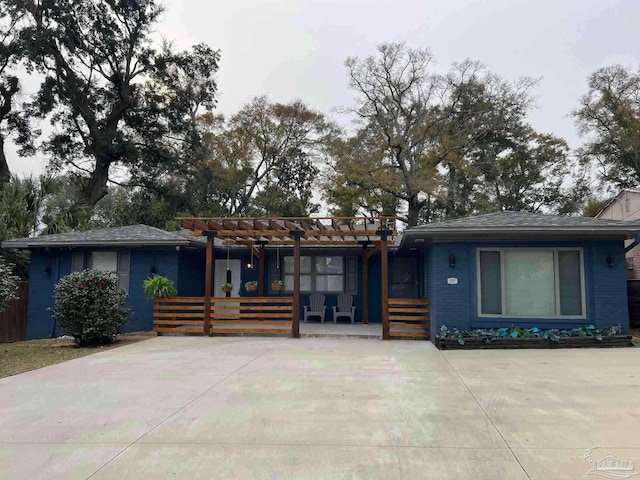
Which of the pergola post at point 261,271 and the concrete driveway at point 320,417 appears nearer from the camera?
the concrete driveway at point 320,417

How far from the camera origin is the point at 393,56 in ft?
73.8

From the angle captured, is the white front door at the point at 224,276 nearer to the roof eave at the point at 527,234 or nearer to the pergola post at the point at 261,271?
the pergola post at the point at 261,271

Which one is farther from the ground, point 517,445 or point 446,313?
point 446,313

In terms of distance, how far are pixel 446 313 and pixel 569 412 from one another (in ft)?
14.9

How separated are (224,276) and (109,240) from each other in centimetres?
362

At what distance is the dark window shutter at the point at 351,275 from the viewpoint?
13.1 meters

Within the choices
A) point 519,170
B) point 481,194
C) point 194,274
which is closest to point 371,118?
point 481,194

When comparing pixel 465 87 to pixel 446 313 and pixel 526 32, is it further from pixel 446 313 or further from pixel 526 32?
pixel 446 313

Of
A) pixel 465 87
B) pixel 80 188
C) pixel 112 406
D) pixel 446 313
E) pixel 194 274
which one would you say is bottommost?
pixel 112 406

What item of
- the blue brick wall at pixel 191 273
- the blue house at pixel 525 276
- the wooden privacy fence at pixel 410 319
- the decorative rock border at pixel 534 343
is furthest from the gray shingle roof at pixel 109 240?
the decorative rock border at pixel 534 343

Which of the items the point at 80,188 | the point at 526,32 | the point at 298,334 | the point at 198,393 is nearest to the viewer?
the point at 198,393

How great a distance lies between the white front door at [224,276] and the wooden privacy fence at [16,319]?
4823 millimetres

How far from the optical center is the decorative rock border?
328 inches

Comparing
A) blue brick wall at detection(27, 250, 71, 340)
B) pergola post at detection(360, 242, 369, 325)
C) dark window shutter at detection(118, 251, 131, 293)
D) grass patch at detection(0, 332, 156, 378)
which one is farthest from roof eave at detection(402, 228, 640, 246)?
blue brick wall at detection(27, 250, 71, 340)
